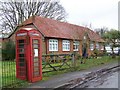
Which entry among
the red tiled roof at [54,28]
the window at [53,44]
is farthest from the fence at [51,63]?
the window at [53,44]

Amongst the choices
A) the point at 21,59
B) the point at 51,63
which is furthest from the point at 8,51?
the point at 21,59

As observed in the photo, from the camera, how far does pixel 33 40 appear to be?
37.3ft

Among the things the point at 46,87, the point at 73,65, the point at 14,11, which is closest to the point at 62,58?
the point at 73,65

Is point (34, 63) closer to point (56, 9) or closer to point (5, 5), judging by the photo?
point (5, 5)

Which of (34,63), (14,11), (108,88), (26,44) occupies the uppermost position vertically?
(14,11)

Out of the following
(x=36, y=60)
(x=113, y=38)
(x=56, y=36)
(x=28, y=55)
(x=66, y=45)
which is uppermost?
(x=56, y=36)

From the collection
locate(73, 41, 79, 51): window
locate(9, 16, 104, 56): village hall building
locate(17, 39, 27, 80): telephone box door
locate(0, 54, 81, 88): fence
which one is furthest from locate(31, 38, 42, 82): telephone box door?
locate(73, 41, 79, 51): window

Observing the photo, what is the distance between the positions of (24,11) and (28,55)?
41419 mm

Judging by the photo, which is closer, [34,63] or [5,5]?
[34,63]

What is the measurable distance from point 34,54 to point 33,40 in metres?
0.70

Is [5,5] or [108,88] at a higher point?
[5,5]

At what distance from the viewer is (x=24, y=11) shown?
51.2m

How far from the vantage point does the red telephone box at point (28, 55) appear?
1110 cm

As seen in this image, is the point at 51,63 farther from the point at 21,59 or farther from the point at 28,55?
the point at 28,55
